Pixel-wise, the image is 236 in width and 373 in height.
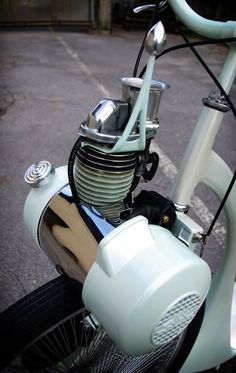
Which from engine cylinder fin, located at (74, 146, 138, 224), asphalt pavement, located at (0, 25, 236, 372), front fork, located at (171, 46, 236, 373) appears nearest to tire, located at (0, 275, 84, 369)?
engine cylinder fin, located at (74, 146, 138, 224)

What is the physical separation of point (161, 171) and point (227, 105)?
2081mm

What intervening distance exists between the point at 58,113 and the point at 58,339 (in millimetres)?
3496

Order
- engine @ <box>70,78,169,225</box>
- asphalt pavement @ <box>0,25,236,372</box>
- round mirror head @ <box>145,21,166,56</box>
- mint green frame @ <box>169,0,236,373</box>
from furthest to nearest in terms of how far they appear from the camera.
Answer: asphalt pavement @ <box>0,25,236,372</box>
mint green frame @ <box>169,0,236,373</box>
engine @ <box>70,78,169,225</box>
round mirror head @ <box>145,21,166,56</box>

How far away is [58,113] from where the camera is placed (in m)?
4.28

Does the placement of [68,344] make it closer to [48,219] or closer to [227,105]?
[48,219]

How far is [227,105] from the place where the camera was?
1045 millimetres

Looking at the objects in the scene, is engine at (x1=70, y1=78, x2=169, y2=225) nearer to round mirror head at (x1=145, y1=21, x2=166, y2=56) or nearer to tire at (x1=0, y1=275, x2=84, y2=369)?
round mirror head at (x1=145, y1=21, x2=166, y2=56)

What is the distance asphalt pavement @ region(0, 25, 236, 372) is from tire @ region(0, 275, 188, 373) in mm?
760

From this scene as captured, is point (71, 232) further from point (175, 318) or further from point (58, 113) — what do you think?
point (58, 113)

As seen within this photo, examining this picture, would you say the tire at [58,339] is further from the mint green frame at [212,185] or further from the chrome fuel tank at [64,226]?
the mint green frame at [212,185]

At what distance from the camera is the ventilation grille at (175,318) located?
847 millimetres

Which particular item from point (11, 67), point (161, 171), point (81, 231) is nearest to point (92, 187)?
point (81, 231)

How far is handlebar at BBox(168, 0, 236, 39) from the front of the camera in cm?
94

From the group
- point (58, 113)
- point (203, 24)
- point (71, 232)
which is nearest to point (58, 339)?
point (71, 232)
